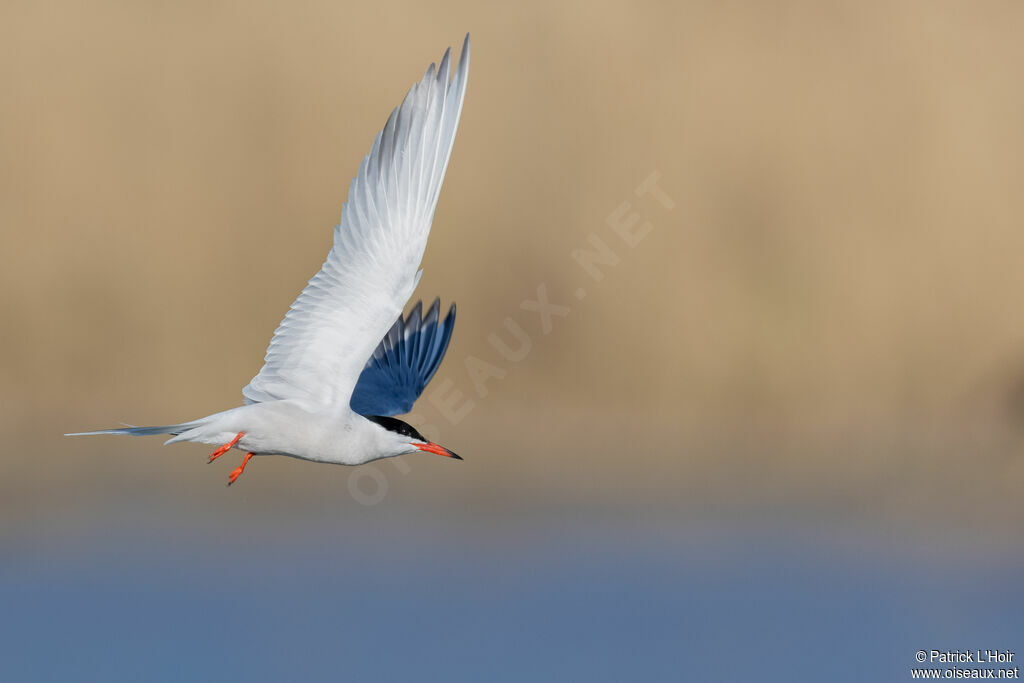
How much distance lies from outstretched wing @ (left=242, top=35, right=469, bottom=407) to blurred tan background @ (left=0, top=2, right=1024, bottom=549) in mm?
7961

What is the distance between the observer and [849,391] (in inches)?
624

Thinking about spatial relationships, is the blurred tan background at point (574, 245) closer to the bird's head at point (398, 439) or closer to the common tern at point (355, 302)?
the bird's head at point (398, 439)

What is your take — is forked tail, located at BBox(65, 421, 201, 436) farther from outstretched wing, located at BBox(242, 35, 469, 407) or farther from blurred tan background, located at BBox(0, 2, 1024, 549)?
blurred tan background, located at BBox(0, 2, 1024, 549)

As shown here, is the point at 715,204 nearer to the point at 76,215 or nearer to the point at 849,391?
the point at 849,391

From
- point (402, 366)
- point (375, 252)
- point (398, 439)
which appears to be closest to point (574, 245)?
point (402, 366)

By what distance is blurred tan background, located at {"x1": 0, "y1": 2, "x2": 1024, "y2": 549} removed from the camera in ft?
49.2

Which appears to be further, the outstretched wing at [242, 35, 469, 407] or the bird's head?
the bird's head

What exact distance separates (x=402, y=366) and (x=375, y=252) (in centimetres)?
159

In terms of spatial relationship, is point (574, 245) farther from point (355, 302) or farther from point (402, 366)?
point (355, 302)

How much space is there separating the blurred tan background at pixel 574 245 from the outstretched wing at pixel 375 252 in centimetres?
796

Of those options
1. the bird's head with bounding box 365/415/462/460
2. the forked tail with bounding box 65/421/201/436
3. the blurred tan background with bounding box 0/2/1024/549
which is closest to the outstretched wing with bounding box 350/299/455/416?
the bird's head with bounding box 365/415/462/460

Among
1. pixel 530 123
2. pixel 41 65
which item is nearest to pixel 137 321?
pixel 41 65

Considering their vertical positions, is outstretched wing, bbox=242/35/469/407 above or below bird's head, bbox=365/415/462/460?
above

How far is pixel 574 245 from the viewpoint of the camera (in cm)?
1602
